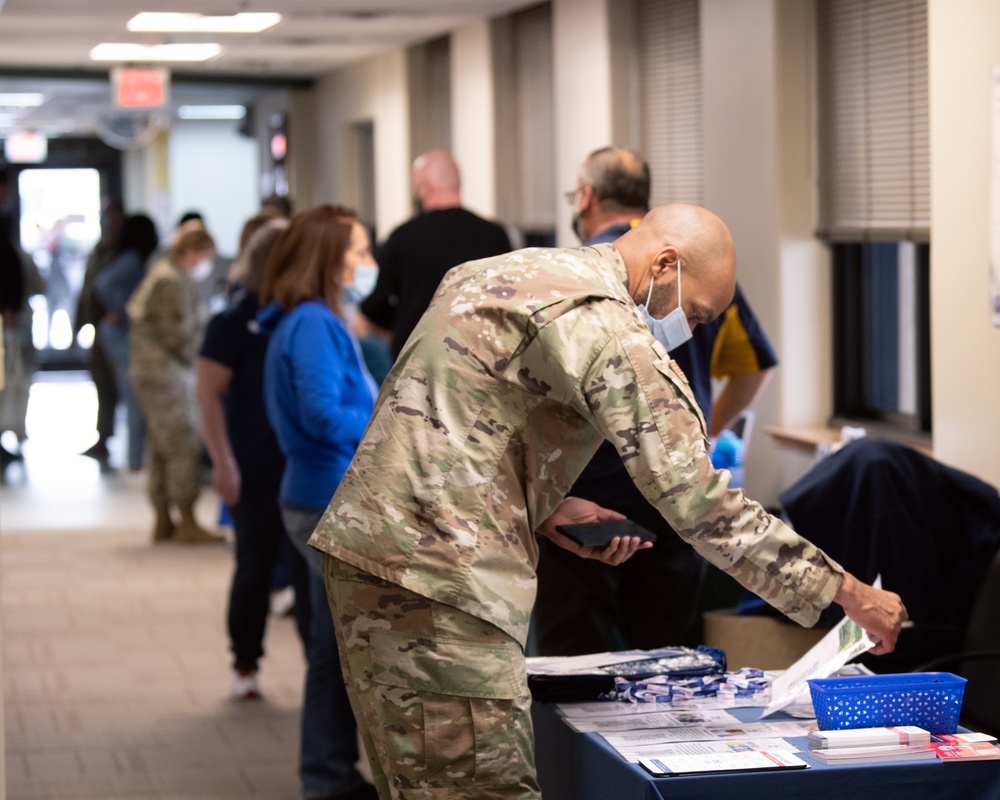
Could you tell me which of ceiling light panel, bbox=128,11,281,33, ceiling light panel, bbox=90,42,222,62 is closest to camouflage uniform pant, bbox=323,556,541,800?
ceiling light panel, bbox=128,11,281,33

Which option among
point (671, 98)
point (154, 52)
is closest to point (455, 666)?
point (671, 98)

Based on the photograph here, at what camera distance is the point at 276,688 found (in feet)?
18.2

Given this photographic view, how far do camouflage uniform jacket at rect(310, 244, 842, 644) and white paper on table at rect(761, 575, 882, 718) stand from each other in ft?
0.68

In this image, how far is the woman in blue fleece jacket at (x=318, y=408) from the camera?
377 centimetres

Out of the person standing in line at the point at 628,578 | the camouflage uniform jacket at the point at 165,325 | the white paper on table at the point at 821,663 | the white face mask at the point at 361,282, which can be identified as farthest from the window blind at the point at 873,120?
the camouflage uniform jacket at the point at 165,325

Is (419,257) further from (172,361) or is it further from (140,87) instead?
(140,87)

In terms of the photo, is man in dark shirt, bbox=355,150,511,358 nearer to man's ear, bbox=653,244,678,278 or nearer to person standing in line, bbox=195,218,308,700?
person standing in line, bbox=195,218,308,700

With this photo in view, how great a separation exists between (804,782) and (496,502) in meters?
0.61

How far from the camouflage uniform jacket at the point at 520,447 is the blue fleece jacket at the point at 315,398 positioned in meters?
1.38

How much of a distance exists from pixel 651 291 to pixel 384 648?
0.71m

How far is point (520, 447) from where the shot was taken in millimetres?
2309

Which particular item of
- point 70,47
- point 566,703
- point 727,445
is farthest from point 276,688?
point 70,47

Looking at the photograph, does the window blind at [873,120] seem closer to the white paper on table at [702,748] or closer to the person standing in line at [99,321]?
the white paper on table at [702,748]

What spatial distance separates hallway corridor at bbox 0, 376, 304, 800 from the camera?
4.56 meters
